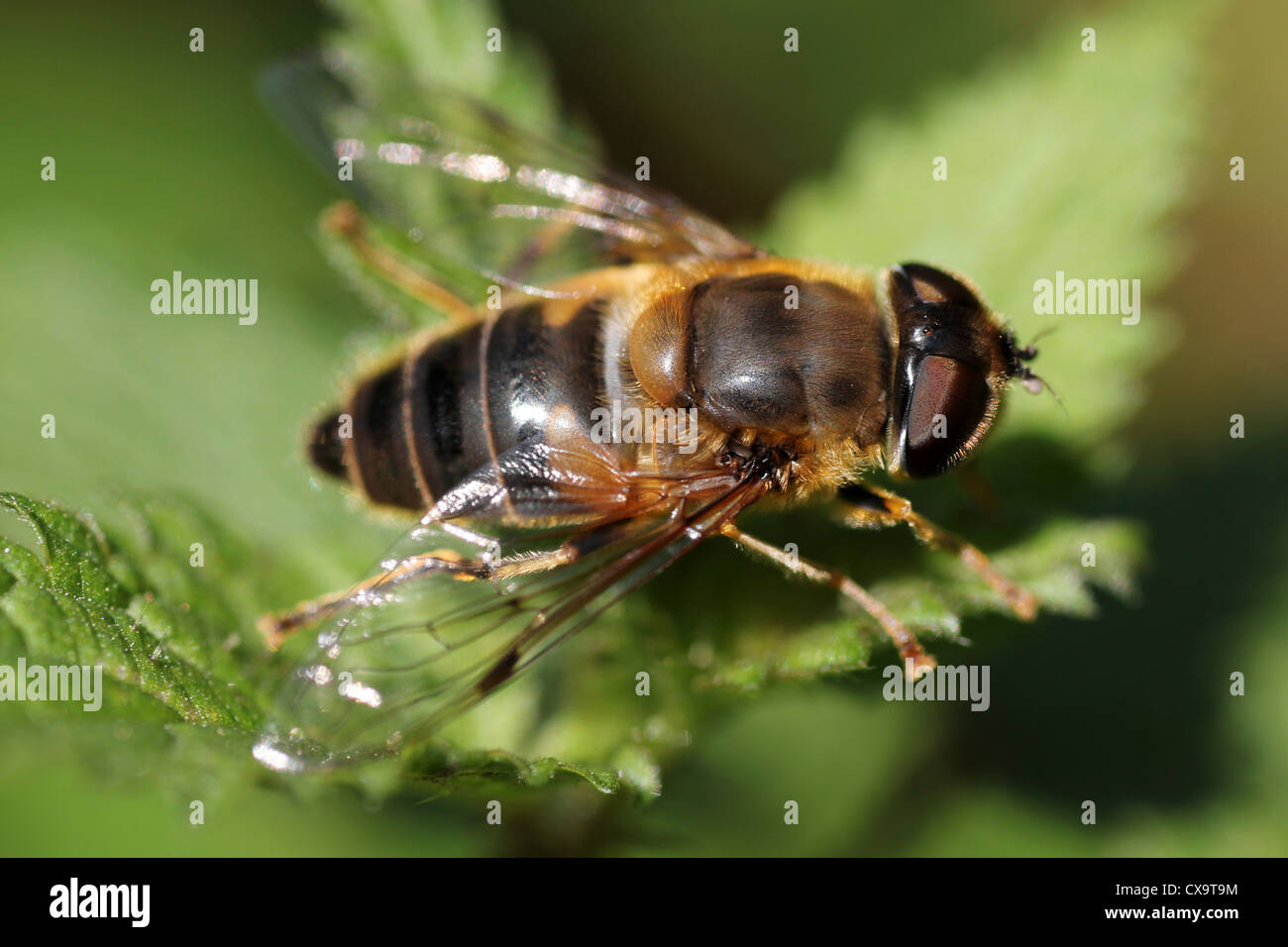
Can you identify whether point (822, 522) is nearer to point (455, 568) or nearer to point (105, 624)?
point (455, 568)

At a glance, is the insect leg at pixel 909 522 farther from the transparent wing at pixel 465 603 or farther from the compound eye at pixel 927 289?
the compound eye at pixel 927 289

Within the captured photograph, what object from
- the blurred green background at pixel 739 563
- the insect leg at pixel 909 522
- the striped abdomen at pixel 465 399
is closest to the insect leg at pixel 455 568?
the striped abdomen at pixel 465 399

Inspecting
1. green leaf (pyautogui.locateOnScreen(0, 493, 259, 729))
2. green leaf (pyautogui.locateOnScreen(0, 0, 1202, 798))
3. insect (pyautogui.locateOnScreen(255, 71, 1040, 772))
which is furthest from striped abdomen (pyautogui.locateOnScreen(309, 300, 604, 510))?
green leaf (pyautogui.locateOnScreen(0, 493, 259, 729))

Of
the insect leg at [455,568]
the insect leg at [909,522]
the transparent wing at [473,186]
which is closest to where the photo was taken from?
the insect leg at [455,568]

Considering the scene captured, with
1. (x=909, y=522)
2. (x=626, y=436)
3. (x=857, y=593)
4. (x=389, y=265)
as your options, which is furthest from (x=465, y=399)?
(x=909, y=522)

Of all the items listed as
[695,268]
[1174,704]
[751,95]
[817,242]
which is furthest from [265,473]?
[1174,704]

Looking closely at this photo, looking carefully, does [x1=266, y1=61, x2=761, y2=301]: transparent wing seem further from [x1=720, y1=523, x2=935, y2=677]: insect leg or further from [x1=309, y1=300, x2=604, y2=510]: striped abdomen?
[x1=720, y1=523, x2=935, y2=677]: insect leg

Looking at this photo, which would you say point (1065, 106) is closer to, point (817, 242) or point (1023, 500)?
point (817, 242)
